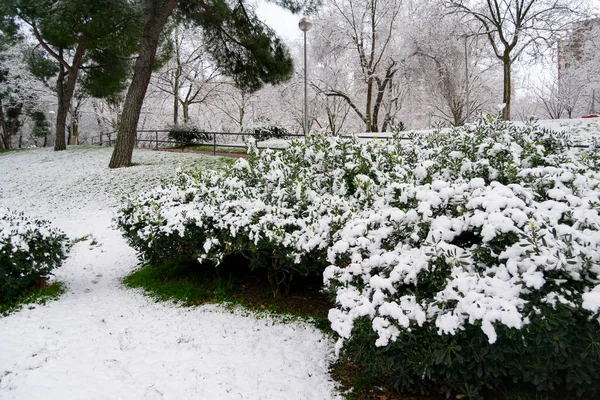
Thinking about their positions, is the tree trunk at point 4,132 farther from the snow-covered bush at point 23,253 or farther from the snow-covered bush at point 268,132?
the snow-covered bush at point 23,253

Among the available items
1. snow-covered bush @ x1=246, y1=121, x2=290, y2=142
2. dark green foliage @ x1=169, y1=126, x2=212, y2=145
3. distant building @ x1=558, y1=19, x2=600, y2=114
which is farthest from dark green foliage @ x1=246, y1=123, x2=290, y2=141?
distant building @ x1=558, y1=19, x2=600, y2=114

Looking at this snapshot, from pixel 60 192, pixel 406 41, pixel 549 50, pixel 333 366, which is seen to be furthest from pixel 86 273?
pixel 406 41

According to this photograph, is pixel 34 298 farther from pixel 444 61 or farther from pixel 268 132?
pixel 444 61

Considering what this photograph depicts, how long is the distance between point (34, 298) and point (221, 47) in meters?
11.5

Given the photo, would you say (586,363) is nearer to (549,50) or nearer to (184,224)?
(184,224)

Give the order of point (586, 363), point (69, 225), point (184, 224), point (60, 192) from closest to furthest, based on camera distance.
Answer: point (586, 363) < point (184, 224) < point (69, 225) < point (60, 192)

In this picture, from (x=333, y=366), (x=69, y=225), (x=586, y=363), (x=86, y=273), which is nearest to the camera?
(x=586, y=363)

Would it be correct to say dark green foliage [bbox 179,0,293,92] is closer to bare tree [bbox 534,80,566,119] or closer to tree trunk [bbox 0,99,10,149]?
bare tree [bbox 534,80,566,119]

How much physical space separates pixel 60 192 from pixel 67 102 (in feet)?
35.2

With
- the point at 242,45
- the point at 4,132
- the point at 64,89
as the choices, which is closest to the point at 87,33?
the point at 64,89

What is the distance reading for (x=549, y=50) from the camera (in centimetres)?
1602

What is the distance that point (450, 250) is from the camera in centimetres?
238

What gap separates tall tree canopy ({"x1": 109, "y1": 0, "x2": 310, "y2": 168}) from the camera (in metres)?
12.0

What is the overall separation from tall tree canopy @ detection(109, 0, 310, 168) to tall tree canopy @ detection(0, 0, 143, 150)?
254 centimetres
